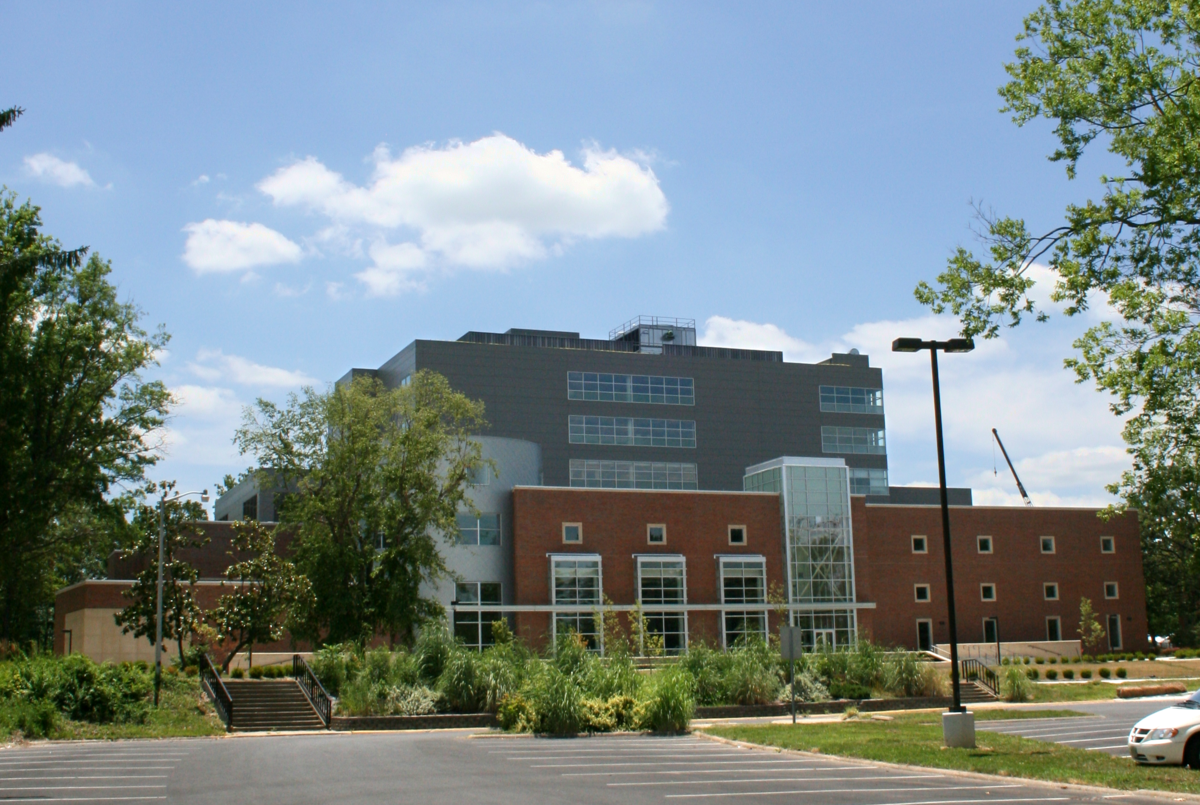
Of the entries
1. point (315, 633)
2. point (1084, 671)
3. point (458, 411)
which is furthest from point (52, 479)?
point (1084, 671)

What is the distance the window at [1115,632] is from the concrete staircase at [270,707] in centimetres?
4952

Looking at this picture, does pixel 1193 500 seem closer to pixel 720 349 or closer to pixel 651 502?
pixel 651 502

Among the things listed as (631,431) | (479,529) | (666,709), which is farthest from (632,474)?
(666,709)

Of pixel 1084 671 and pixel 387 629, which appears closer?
pixel 387 629

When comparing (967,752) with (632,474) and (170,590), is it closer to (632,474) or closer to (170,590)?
(170,590)

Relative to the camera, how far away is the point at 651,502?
197 feet

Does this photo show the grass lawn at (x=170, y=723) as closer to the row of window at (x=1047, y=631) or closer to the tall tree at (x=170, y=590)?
the tall tree at (x=170, y=590)

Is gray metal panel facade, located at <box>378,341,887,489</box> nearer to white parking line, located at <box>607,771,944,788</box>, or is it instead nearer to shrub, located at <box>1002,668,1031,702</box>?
shrub, located at <box>1002,668,1031,702</box>

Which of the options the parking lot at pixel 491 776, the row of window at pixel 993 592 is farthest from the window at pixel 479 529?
the parking lot at pixel 491 776

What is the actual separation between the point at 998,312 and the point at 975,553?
43897mm

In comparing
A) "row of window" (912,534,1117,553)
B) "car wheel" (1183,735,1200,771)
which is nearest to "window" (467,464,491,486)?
"row of window" (912,534,1117,553)

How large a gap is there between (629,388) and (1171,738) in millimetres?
65521

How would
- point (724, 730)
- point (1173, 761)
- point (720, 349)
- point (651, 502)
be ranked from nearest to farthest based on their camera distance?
1. point (1173, 761)
2. point (724, 730)
3. point (651, 502)
4. point (720, 349)

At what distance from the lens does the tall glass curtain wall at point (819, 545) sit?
60.3m
